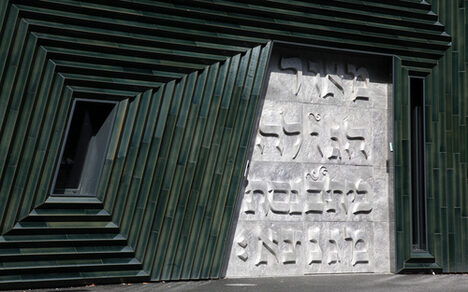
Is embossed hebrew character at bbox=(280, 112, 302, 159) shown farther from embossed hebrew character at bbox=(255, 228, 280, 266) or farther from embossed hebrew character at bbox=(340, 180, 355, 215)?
embossed hebrew character at bbox=(255, 228, 280, 266)

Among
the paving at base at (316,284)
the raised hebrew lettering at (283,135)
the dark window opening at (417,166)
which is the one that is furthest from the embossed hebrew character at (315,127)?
the paving at base at (316,284)

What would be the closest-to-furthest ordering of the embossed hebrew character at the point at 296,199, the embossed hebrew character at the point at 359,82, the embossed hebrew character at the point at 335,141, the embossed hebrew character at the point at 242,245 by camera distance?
the embossed hebrew character at the point at 242,245
the embossed hebrew character at the point at 296,199
the embossed hebrew character at the point at 335,141
the embossed hebrew character at the point at 359,82

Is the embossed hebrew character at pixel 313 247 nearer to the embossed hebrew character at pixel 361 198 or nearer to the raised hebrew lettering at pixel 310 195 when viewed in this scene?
the raised hebrew lettering at pixel 310 195

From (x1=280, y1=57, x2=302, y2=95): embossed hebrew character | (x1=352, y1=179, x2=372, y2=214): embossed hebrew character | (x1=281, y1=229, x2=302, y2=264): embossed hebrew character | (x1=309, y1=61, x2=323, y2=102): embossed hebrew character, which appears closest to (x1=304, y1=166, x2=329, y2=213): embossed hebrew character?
(x1=281, y1=229, x2=302, y2=264): embossed hebrew character

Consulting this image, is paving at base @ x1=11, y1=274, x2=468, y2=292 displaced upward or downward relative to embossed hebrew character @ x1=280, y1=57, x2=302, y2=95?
downward

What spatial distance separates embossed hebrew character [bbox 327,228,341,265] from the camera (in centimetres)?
1270

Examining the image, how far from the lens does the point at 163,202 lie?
11.2 meters

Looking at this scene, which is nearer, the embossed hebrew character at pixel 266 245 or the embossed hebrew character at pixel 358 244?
the embossed hebrew character at pixel 266 245

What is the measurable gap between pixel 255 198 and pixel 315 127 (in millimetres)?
1787

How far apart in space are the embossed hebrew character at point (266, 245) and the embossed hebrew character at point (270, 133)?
145 cm

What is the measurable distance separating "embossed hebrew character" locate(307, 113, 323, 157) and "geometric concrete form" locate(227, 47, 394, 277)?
0.02 metres

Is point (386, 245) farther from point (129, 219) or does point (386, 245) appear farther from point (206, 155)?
point (129, 219)

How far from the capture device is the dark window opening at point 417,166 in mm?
13289

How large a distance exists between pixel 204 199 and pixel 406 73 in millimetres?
4760
